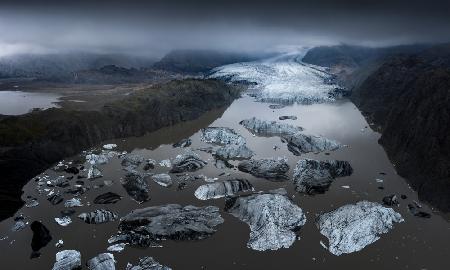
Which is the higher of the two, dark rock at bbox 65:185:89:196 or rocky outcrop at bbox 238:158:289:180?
rocky outcrop at bbox 238:158:289:180

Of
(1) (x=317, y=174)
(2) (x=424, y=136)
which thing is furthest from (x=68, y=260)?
(2) (x=424, y=136)

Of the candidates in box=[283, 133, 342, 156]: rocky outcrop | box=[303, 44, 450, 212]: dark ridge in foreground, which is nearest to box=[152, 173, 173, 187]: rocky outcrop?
box=[283, 133, 342, 156]: rocky outcrop

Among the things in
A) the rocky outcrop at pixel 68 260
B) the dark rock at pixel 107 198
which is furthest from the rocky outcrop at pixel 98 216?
the rocky outcrop at pixel 68 260

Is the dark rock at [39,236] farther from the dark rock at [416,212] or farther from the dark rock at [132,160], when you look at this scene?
the dark rock at [416,212]

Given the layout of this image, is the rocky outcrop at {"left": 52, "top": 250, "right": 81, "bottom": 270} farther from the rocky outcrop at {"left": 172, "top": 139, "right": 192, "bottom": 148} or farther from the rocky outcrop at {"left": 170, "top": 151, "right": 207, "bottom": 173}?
the rocky outcrop at {"left": 172, "top": 139, "right": 192, "bottom": 148}

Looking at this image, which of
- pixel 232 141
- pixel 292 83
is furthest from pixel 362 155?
pixel 292 83

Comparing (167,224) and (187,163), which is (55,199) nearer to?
(167,224)
